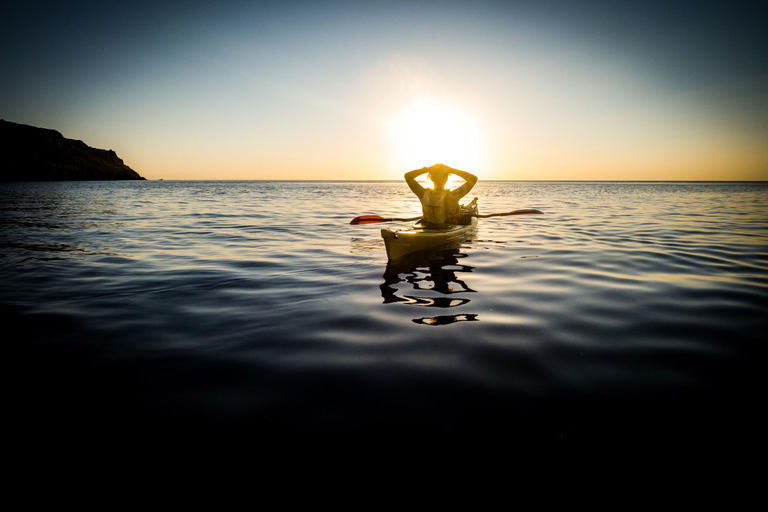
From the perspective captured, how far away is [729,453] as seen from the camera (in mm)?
2264

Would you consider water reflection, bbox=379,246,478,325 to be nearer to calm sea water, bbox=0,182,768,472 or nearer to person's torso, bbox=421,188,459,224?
calm sea water, bbox=0,182,768,472

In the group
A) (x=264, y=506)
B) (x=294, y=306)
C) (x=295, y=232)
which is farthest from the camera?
(x=295, y=232)

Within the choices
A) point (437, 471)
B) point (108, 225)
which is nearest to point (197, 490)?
point (437, 471)

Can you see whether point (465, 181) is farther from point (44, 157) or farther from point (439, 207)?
point (44, 157)

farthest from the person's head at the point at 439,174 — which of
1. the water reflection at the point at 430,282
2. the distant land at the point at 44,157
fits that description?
the distant land at the point at 44,157

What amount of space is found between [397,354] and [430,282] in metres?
3.27

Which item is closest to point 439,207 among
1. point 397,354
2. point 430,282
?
point 430,282

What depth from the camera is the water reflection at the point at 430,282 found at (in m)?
5.48

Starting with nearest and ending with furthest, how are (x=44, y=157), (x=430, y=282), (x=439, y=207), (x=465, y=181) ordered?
(x=430, y=282) < (x=439, y=207) < (x=465, y=181) < (x=44, y=157)

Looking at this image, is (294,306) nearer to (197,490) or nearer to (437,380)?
(437,380)

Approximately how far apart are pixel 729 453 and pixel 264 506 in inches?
119

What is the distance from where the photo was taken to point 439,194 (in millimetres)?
10883

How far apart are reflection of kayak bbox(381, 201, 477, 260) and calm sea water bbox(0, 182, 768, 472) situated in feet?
1.91

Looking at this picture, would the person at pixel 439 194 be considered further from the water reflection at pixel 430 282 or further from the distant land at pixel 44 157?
the distant land at pixel 44 157
